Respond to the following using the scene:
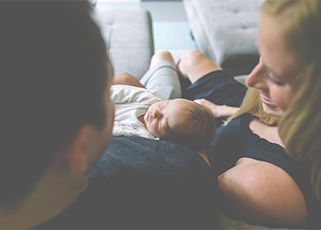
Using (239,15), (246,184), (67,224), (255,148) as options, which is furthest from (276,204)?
(239,15)

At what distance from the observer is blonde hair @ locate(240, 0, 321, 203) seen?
732 mm

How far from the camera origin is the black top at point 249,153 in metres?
0.91

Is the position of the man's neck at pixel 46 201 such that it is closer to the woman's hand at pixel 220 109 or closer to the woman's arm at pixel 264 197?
the woman's arm at pixel 264 197

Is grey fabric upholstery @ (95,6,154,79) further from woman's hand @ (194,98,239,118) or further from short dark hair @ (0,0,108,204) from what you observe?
A: short dark hair @ (0,0,108,204)

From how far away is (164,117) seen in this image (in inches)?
49.1

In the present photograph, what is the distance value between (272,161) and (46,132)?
61cm

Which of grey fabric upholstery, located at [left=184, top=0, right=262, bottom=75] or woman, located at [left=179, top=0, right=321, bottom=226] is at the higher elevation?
woman, located at [left=179, top=0, right=321, bottom=226]

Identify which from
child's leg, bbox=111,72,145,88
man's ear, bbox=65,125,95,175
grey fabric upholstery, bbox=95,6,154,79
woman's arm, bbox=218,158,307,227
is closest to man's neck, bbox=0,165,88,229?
man's ear, bbox=65,125,95,175

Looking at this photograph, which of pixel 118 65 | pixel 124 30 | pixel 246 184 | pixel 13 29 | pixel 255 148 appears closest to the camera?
pixel 13 29

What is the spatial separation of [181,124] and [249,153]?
0.83 feet

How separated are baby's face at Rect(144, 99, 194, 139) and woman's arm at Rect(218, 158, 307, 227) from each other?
342mm

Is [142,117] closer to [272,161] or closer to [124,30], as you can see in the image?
[272,161]

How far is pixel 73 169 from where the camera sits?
611 millimetres

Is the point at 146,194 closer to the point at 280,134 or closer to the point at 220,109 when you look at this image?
the point at 280,134
